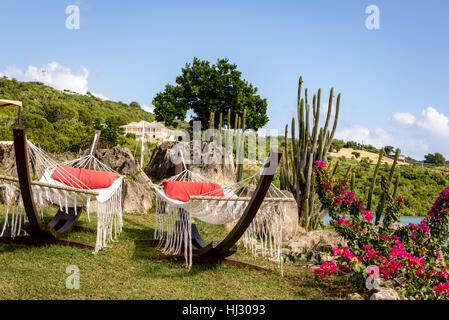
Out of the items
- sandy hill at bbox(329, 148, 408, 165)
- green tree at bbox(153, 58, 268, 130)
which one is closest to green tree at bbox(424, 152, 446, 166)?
sandy hill at bbox(329, 148, 408, 165)

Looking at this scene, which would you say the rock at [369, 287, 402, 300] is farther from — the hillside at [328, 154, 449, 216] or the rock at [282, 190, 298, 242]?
the hillside at [328, 154, 449, 216]

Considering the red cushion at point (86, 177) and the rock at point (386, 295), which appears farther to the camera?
the red cushion at point (86, 177)

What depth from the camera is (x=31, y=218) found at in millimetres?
3234

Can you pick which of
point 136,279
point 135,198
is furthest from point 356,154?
point 136,279

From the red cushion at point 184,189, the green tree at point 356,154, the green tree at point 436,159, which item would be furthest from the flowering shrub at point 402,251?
the green tree at point 436,159

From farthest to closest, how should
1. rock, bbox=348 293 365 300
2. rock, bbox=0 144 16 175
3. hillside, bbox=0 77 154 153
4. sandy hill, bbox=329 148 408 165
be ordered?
1. sandy hill, bbox=329 148 408 165
2. hillside, bbox=0 77 154 153
3. rock, bbox=0 144 16 175
4. rock, bbox=348 293 365 300

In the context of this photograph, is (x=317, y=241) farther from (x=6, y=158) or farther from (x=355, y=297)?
(x=6, y=158)

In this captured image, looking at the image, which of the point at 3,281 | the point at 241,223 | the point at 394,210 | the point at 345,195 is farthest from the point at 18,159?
the point at 394,210

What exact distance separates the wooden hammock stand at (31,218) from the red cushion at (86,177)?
0.31 metres

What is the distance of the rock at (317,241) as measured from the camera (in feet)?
12.5

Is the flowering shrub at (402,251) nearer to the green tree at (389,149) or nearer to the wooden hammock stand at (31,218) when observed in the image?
the wooden hammock stand at (31,218)

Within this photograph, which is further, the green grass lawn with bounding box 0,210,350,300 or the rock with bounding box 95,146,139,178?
the rock with bounding box 95,146,139,178

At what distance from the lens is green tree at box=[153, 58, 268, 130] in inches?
572
